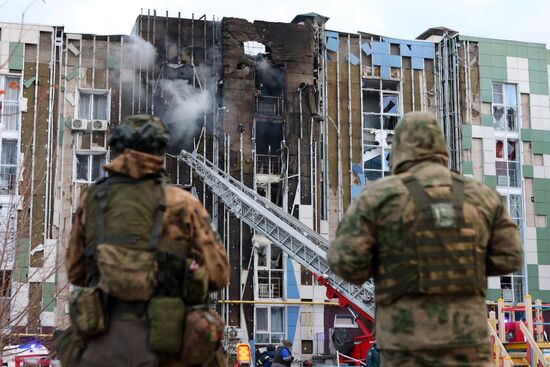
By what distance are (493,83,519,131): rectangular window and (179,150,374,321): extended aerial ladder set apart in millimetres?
12778

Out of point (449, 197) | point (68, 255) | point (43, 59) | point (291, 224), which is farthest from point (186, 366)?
point (43, 59)

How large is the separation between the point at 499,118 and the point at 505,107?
1.98 ft

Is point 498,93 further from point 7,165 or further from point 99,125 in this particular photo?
point 7,165

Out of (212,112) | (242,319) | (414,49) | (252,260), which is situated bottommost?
(242,319)

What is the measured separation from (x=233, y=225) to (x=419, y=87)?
1059cm

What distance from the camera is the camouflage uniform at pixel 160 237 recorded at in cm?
491

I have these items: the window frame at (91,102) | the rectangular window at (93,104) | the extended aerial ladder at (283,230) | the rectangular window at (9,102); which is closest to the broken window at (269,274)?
the extended aerial ladder at (283,230)

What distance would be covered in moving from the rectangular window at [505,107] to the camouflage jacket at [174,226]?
34660 millimetres

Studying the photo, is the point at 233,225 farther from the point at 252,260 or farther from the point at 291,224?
the point at 291,224

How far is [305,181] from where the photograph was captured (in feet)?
115

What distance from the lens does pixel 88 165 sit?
1342 inches

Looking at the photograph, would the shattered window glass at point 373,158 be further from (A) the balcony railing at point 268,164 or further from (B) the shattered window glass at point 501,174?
(B) the shattered window glass at point 501,174

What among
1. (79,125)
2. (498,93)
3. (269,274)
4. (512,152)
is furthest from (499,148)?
(79,125)

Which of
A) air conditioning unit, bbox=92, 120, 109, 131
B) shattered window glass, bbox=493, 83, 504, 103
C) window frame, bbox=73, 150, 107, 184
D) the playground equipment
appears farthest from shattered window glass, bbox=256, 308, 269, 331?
the playground equipment
